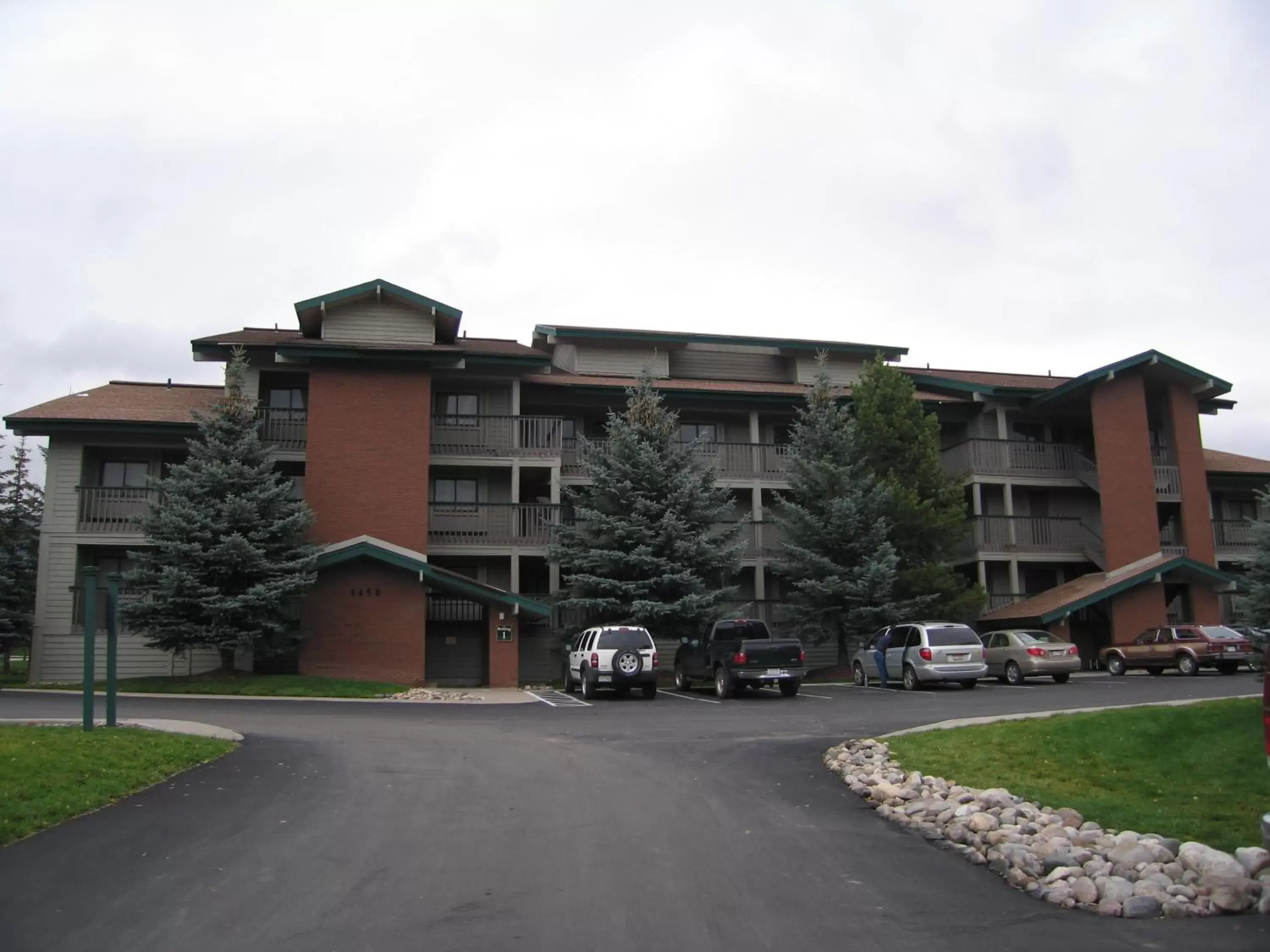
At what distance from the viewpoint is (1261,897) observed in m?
6.91

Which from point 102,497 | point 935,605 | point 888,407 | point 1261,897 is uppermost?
point 888,407

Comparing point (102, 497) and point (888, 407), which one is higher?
point (888, 407)

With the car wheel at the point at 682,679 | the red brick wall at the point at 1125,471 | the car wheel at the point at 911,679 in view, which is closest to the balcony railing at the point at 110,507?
the car wheel at the point at 682,679

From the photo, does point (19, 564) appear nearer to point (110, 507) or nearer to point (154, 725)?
point (110, 507)

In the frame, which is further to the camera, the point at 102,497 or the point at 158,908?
the point at 102,497

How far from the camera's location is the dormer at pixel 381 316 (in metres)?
32.4

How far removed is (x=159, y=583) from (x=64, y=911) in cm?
2195

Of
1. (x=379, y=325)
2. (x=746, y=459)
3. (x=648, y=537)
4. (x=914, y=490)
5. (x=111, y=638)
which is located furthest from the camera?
(x=746, y=459)

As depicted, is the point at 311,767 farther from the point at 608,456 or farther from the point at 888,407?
the point at 888,407

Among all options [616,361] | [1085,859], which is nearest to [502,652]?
[616,361]

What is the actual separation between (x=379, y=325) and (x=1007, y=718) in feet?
75.2

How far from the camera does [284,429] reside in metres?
32.4

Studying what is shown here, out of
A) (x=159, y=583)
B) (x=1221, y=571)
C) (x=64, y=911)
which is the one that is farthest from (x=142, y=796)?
(x=1221, y=571)

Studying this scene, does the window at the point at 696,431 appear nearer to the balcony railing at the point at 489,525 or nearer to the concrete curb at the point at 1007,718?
the balcony railing at the point at 489,525
